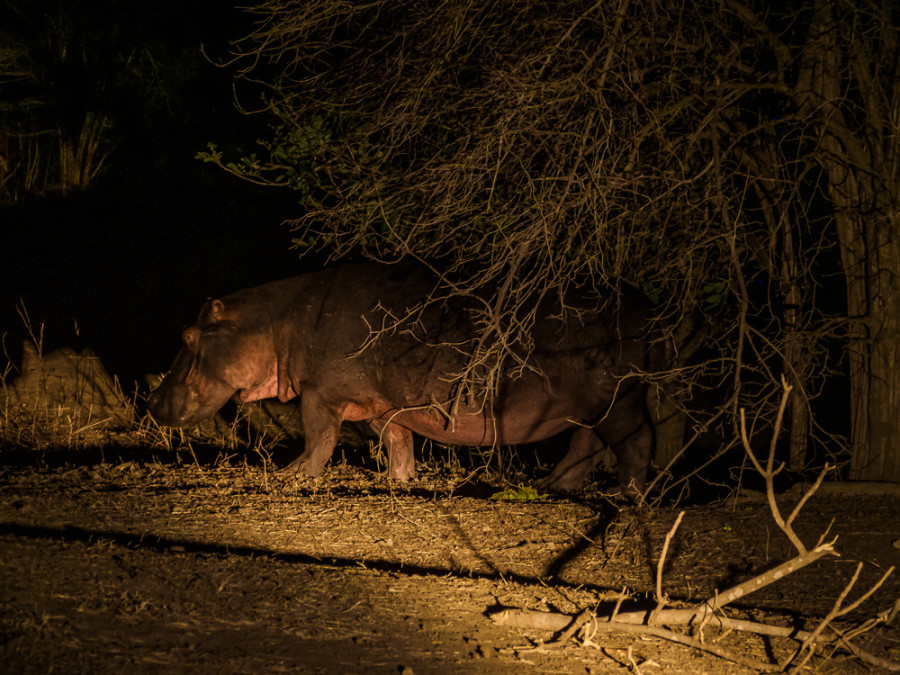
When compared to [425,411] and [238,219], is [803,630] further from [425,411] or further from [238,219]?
[238,219]

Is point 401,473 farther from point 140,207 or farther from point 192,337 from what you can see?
point 140,207

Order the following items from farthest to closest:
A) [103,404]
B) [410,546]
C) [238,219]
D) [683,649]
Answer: [238,219]
[103,404]
[410,546]
[683,649]

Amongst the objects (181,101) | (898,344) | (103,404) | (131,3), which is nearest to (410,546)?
(898,344)

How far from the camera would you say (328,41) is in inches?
251

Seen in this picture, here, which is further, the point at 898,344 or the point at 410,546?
the point at 898,344

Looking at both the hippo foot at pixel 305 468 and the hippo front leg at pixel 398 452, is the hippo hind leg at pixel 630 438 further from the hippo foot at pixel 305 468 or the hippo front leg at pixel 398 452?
the hippo foot at pixel 305 468

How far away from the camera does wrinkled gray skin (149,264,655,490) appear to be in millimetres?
6445

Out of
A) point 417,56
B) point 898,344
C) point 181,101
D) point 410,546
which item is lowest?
point 410,546

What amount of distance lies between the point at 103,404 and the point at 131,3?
856 cm

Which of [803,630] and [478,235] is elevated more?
[478,235]

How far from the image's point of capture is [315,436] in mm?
6770

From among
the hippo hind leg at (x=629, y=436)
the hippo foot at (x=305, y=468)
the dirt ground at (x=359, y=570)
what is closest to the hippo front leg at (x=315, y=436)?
the hippo foot at (x=305, y=468)

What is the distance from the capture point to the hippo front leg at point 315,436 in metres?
6.74

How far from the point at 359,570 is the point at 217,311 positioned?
3.38 meters
